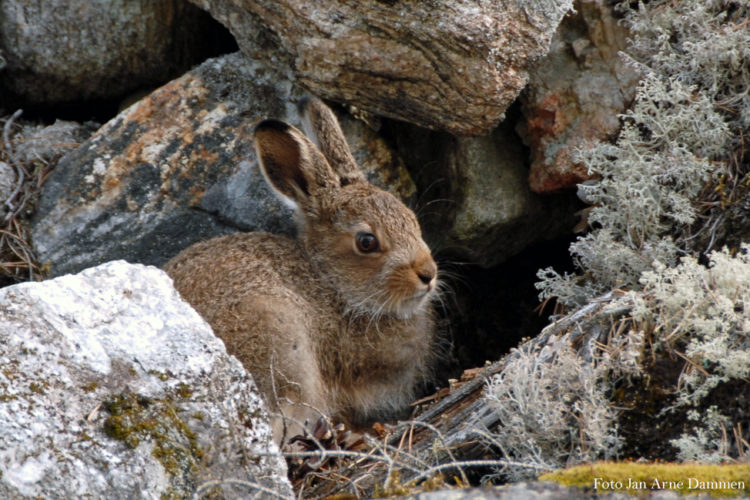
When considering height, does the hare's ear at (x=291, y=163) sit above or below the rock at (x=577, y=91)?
below

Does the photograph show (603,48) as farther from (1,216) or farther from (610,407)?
(1,216)

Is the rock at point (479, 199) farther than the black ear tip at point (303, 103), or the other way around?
the rock at point (479, 199)

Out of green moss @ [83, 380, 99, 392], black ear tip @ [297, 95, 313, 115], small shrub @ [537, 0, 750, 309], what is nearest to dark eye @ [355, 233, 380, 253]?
black ear tip @ [297, 95, 313, 115]

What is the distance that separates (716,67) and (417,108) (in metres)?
2.20

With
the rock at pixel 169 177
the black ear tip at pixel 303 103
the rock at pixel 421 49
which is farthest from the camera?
the black ear tip at pixel 303 103

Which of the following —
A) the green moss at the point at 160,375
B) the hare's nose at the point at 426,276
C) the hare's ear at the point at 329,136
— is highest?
the hare's ear at the point at 329,136

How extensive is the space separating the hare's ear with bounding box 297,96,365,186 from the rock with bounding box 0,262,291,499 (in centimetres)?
232

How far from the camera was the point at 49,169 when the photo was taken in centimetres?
688

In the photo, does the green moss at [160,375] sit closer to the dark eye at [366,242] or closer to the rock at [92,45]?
the dark eye at [366,242]

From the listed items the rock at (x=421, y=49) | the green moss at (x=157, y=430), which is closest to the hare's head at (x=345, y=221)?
the rock at (x=421, y=49)

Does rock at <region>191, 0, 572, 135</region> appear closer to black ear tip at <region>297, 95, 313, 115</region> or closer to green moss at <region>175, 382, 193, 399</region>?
black ear tip at <region>297, 95, 313, 115</region>

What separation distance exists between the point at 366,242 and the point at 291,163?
0.85 m

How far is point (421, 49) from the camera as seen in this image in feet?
19.0

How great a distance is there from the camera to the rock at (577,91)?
6.53 meters
